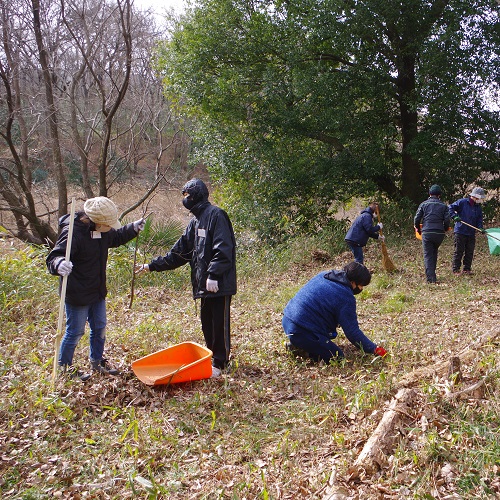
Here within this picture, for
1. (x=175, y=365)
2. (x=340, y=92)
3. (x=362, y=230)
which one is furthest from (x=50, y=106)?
(x=175, y=365)

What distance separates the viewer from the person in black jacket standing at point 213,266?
16.3 ft

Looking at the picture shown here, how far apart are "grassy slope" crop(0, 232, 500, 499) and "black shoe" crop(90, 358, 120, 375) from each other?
0.37 feet

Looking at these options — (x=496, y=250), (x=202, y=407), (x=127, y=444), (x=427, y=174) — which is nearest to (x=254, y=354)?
(x=202, y=407)

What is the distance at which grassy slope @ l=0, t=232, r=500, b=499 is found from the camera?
10.6ft

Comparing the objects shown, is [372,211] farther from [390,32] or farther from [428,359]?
[390,32]

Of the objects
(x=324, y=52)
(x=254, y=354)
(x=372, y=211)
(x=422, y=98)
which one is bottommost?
(x=254, y=354)

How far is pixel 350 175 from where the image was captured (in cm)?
1350

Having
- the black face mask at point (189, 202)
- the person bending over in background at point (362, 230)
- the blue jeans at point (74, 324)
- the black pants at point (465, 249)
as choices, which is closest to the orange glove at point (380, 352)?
the black face mask at point (189, 202)

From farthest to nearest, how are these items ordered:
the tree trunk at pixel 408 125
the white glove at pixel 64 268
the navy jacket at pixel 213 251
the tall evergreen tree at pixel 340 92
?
the tree trunk at pixel 408 125, the tall evergreen tree at pixel 340 92, the navy jacket at pixel 213 251, the white glove at pixel 64 268

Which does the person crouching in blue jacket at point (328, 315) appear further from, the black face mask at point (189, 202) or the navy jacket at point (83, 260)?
the navy jacket at point (83, 260)

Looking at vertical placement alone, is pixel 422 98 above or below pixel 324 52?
below

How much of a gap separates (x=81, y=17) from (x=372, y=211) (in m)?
8.26

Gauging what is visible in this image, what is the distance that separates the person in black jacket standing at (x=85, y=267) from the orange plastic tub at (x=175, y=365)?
0.97 feet

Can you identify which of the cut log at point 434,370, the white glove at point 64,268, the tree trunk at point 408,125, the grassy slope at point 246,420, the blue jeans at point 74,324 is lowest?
the grassy slope at point 246,420
